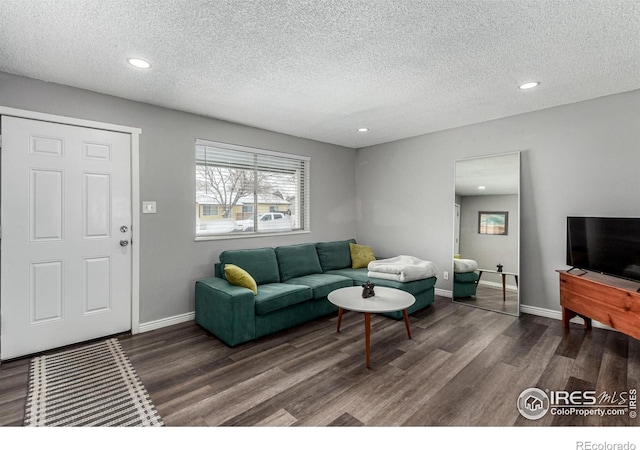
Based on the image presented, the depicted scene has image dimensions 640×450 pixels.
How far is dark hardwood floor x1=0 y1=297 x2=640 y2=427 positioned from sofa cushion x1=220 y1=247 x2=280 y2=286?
0.75 m

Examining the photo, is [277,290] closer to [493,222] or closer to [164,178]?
[164,178]

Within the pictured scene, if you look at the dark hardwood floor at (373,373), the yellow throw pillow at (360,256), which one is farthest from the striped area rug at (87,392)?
the yellow throw pillow at (360,256)

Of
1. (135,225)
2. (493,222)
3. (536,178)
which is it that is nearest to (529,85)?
(536,178)

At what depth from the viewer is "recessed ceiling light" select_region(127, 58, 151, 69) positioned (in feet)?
7.63

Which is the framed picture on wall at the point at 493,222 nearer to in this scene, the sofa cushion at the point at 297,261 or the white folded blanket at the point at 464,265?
the white folded blanket at the point at 464,265

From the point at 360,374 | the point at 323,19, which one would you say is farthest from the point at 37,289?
the point at 323,19

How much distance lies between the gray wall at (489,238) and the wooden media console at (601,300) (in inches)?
24.0

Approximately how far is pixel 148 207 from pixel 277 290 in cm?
162

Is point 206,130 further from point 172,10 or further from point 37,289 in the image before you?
point 37,289

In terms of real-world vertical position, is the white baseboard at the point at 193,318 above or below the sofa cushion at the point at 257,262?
below

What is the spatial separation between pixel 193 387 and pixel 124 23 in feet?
7.98

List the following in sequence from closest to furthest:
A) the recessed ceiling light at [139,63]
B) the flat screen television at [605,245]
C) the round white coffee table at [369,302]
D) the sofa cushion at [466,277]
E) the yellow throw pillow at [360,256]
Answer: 1. the recessed ceiling light at [139,63]
2. the round white coffee table at [369,302]
3. the flat screen television at [605,245]
4. the sofa cushion at [466,277]
5. the yellow throw pillow at [360,256]

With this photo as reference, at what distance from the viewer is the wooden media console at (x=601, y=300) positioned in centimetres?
242
